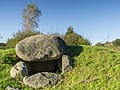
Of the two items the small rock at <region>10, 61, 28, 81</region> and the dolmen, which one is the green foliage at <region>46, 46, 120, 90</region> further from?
the small rock at <region>10, 61, 28, 81</region>

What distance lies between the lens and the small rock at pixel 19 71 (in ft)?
32.7

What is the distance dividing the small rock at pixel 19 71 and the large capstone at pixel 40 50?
45 cm

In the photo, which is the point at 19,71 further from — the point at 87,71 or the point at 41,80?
the point at 87,71

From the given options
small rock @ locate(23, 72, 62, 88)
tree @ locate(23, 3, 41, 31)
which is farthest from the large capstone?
tree @ locate(23, 3, 41, 31)

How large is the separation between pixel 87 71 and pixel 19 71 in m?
2.61

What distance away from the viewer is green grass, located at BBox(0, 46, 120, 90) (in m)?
8.71

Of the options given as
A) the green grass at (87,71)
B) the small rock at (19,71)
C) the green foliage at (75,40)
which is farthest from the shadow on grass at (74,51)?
the green foliage at (75,40)

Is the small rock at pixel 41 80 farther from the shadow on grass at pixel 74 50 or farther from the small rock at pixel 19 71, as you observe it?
the shadow on grass at pixel 74 50

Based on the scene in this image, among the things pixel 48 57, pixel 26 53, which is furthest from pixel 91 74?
pixel 26 53

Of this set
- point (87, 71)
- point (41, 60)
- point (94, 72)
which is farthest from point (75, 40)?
point (94, 72)

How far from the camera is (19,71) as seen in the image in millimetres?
9984

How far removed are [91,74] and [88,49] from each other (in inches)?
80.3

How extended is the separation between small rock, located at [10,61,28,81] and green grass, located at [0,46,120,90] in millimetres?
218

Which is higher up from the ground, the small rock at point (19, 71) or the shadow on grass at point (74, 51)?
the shadow on grass at point (74, 51)
